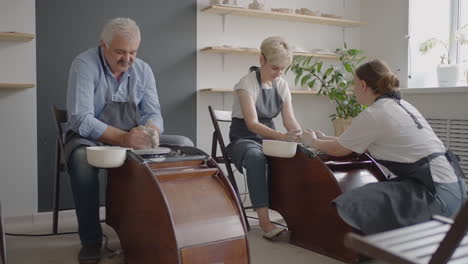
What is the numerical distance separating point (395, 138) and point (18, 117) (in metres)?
2.41

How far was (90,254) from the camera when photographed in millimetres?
2318

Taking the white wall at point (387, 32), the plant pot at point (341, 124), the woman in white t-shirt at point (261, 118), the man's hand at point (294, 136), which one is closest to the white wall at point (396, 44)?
the white wall at point (387, 32)

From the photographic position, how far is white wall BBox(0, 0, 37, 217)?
10.4 feet

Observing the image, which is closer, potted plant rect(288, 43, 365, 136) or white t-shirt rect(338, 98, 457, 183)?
white t-shirt rect(338, 98, 457, 183)

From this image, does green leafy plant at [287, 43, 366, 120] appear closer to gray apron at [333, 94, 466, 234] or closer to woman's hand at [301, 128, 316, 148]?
Answer: woman's hand at [301, 128, 316, 148]

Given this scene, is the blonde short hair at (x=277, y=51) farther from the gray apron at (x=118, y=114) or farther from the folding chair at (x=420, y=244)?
the folding chair at (x=420, y=244)

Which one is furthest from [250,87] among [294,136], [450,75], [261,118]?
[450,75]

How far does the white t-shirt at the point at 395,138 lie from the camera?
6.95 feet

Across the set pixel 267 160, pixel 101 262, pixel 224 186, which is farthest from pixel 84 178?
pixel 267 160

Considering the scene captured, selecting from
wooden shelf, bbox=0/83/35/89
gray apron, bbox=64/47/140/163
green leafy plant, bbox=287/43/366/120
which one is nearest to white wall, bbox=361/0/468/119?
green leafy plant, bbox=287/43/366/120

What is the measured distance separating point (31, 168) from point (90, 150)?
1.45 meters

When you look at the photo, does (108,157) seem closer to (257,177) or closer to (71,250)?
(71,250)

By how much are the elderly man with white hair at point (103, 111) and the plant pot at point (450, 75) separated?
7.63 feet

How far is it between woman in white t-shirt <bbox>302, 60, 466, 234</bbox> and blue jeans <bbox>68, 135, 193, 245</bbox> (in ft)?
3.75
